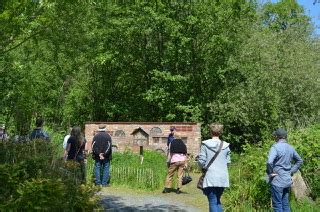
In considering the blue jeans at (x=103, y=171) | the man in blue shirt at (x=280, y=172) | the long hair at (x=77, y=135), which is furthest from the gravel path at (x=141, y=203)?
the man in blue shirt at (x=280, y=172)

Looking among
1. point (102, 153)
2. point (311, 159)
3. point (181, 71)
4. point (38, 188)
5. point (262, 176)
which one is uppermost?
point (181, 71)

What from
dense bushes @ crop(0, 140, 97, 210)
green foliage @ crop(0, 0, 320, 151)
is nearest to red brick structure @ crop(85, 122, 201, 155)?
green foliage @ crop(0, 0, 320, 151)

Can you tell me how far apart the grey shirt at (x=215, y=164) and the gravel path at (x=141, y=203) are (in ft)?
9.45

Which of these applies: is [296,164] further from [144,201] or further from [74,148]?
[74,148]

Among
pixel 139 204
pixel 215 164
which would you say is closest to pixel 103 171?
pixel 139 204

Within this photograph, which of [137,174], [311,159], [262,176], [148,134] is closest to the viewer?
[262,176]

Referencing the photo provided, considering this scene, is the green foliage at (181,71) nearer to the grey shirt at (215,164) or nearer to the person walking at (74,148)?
the person walking at (74,148)

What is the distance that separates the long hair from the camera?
11.9 metres

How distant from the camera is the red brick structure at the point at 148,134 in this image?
20422 millimetres

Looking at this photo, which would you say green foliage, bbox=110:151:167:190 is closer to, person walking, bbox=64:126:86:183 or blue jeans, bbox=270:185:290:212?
person walking, bbox=64:126:86:183

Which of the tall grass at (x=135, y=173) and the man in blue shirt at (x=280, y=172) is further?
the tall grass at (x=135, y=173)

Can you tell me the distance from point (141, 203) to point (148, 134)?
31.3 feet

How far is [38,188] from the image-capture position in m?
6.25

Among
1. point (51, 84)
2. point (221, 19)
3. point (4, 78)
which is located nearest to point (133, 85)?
point (51, 84)
